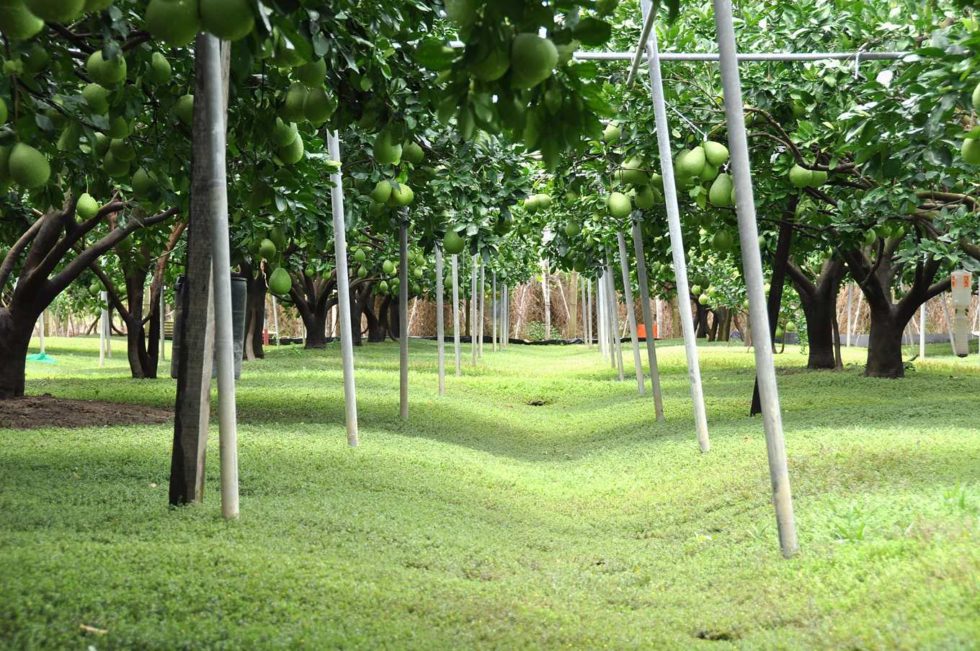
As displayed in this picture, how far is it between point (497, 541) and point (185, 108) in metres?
2.54

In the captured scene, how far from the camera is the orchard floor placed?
10.1 feet

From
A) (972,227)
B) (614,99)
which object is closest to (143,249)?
(614,99)

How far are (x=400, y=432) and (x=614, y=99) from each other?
345cm

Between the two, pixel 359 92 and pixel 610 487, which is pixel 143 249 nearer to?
pixel 610 487

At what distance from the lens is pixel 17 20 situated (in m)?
2.19

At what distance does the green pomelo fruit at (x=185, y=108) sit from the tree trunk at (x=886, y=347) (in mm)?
10966

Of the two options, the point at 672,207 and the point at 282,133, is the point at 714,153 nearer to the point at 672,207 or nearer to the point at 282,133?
the point at 672,207

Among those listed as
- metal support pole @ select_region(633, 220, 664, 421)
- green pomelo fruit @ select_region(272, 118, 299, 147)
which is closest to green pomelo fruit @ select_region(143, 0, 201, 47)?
green pomelo fruit @ select_region(272, 118, 299, 147)

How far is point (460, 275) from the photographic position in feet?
90.3

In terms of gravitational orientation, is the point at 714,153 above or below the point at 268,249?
above

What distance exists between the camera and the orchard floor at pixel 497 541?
308 centimetres

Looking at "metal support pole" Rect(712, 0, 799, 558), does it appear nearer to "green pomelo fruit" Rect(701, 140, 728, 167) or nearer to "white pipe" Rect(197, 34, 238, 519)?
"green pomelo fruit" Rect(701, 140, 728, 167)

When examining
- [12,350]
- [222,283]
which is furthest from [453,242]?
[12,350]

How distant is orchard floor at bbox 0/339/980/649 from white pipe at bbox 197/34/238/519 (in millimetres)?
233
